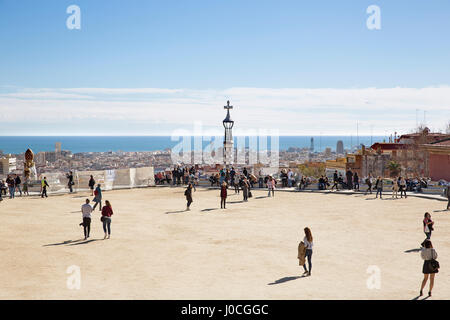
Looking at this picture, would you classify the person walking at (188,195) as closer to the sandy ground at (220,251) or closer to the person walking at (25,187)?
the sandy ground at (220,251)

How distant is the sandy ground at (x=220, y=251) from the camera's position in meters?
11.2

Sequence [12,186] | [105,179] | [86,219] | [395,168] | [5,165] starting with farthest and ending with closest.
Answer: [395,168], [5,165], [105,179], [12,186], [86,219]

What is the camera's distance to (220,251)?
15094 mm

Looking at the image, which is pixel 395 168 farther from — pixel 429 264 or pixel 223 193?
pixel 429 264

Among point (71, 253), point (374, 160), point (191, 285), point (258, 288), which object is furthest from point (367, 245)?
point (374, 160)

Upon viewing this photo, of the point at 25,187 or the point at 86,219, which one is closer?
the point at 86,219

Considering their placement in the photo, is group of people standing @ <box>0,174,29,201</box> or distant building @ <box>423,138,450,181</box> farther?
distant building @ <box>423,138,450,181</box>

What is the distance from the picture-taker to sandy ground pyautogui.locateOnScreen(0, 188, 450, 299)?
1116 cm

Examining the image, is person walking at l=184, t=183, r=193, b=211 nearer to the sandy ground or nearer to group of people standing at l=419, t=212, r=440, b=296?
the sandy ground

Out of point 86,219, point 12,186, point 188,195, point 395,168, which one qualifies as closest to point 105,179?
point 12,186

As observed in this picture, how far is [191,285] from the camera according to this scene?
11.5 meters

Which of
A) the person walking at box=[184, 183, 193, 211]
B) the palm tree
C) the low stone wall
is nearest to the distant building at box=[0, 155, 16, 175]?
the low stone wall
